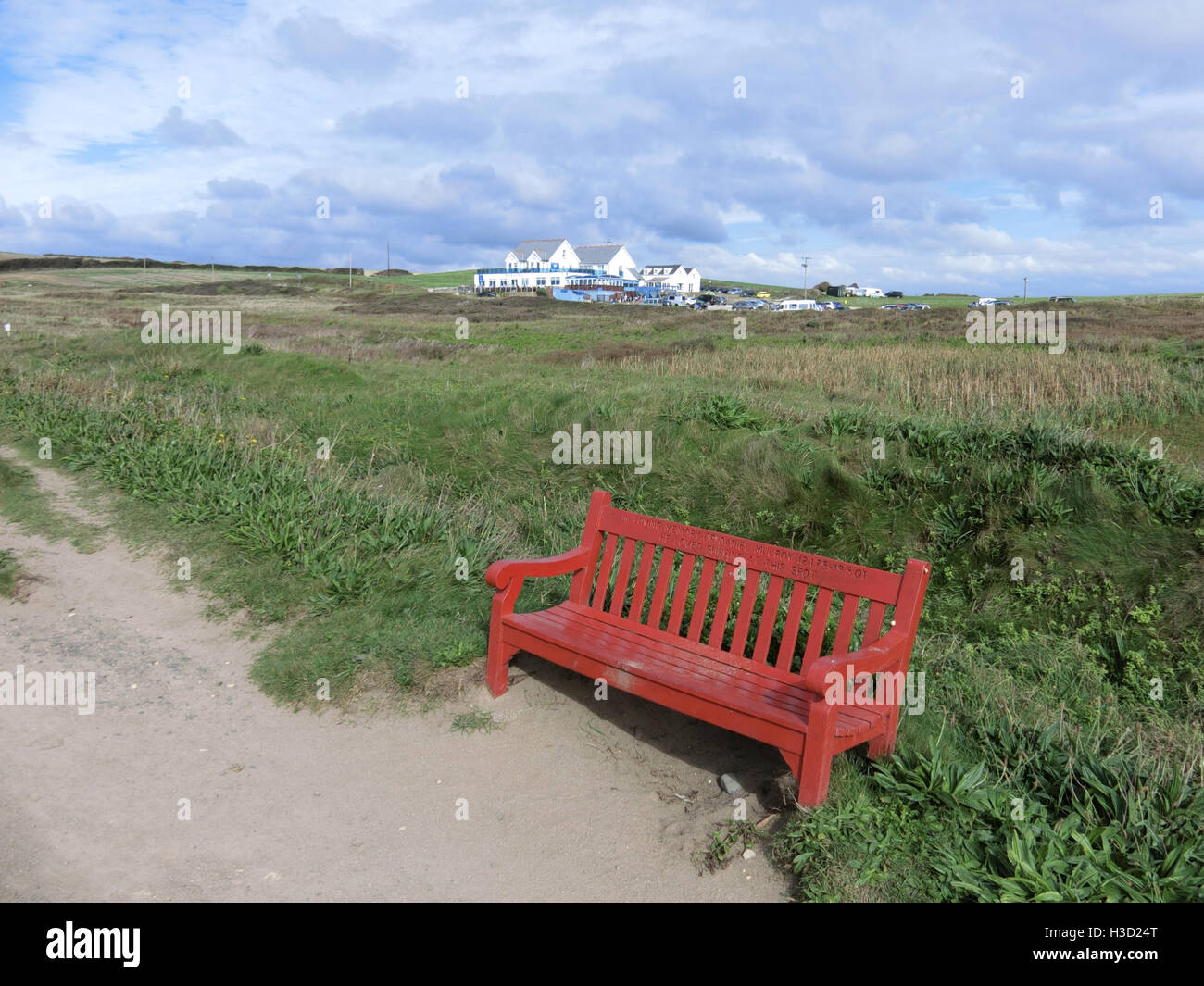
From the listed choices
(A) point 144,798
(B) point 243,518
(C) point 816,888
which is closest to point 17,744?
(A) point 144,798

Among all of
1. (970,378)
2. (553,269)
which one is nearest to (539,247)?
(553,269)

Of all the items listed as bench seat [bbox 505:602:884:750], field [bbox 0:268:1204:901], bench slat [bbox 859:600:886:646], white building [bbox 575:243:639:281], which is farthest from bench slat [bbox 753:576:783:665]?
white building [bbox 575:243:639:281]

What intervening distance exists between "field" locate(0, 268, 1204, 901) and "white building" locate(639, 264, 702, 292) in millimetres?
108594

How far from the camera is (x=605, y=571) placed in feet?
17.7

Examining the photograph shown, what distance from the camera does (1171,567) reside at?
6.72 m

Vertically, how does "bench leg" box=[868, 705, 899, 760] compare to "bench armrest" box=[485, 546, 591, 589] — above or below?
below

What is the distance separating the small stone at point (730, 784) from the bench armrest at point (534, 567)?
1.57 meters

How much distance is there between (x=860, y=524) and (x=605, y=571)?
385cm

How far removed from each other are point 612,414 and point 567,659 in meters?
7.23

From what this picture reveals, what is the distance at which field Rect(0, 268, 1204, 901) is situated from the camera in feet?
11.6

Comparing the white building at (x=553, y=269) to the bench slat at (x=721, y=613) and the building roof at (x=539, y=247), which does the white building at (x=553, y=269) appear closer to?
the building roof at (x=539, y=247)

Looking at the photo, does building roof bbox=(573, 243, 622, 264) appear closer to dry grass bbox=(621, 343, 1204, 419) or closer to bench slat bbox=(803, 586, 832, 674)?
dry grass bbox=(621, 343, 1204, 419)

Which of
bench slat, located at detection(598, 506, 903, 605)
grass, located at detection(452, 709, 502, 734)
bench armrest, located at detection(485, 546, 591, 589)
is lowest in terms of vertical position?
grass, located at detection(452, 709, 502, 734)

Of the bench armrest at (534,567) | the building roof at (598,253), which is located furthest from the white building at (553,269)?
the bench armrest at (534,567)
